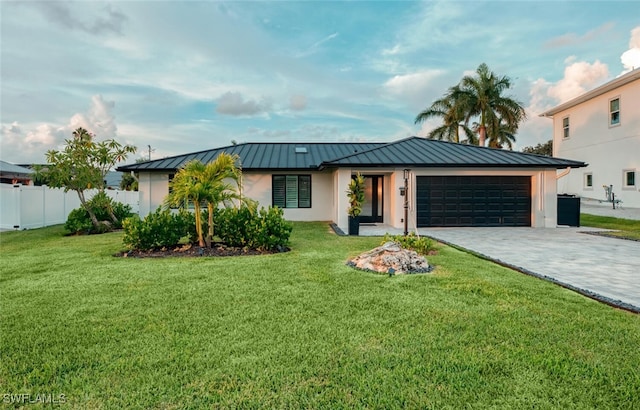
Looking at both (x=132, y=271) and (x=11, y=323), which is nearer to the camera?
(x=11, y=323)

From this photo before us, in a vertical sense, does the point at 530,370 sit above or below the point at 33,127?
below

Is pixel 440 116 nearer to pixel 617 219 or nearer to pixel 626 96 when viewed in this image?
pixel 626 96

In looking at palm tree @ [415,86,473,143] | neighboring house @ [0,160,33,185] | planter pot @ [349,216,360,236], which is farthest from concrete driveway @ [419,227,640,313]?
neighboring house @ [0,160,33,185]

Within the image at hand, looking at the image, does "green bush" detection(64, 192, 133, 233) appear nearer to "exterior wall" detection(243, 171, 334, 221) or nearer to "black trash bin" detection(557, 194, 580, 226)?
"exterior wall" detection(243, 171, 334, 221)

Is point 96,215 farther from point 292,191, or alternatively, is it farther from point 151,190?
point 292,191

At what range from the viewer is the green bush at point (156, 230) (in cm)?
775

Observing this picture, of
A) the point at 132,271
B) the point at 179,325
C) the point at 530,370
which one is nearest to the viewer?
the point at 530,370

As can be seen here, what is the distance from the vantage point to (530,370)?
107 inches

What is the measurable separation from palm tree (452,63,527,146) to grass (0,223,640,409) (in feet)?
74.7

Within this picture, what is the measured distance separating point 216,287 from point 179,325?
142cm

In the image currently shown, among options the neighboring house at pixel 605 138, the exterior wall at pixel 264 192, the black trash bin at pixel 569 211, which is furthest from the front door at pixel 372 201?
the neighboring house at pixel 605 138

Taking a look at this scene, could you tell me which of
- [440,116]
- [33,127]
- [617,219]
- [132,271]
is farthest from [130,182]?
[617,219]

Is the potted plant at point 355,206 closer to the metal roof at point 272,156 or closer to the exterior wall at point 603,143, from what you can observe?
the metal roof at point 272,156

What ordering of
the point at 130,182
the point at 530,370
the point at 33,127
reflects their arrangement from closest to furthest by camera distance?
1. the point at 530,370
2. the point at 33,127
3. the point at 130,182
